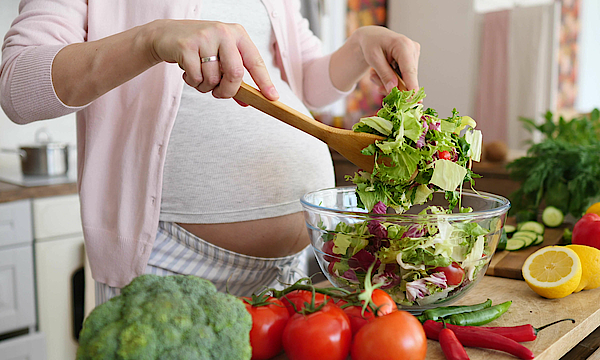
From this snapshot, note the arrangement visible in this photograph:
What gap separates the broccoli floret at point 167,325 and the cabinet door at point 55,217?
1671 millimetres

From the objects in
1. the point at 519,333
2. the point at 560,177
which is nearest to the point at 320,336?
the point at 519,333

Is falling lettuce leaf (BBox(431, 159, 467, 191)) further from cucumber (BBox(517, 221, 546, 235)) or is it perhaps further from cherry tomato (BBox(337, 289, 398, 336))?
cucumber (BBox(517, 221, 546, 235))

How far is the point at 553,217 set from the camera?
4.16 feet

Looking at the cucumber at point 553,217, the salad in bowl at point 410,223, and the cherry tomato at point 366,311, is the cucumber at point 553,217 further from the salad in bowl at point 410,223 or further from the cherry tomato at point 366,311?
the cherry tomato at point 366,311

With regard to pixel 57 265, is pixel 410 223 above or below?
above

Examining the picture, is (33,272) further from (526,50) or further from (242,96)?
(526,50)

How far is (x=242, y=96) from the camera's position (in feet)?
2.31

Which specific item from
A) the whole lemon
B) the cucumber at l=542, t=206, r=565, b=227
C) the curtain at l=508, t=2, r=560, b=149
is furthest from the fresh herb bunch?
the curtain at l=508, t=2, r=560, b=149

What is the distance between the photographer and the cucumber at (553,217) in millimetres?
1266

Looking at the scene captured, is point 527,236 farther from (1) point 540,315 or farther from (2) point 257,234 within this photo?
(2) point 257,234

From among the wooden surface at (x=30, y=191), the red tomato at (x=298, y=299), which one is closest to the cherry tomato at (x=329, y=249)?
the red tomato at (x=298, y=299)

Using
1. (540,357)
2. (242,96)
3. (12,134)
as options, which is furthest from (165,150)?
(12,134)

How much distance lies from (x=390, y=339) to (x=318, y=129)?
1.14ft

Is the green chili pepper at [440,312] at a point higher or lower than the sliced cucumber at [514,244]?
higher
